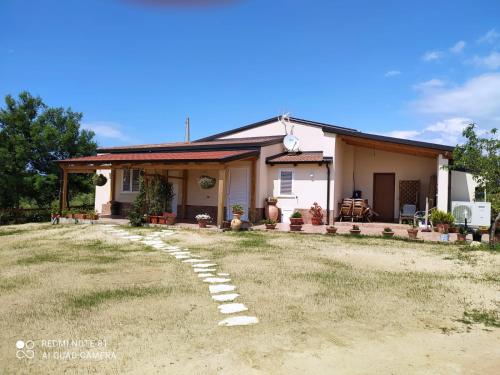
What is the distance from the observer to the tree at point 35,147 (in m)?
21.1

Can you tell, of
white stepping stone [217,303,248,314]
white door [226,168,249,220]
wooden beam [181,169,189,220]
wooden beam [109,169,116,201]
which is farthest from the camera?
wooden beam [109,169,116,201]

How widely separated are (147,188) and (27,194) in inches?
409

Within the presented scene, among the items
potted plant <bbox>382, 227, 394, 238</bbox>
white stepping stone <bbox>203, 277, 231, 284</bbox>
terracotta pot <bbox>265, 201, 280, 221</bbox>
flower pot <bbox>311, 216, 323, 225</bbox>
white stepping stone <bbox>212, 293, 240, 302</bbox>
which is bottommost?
white stepping stone <bbox>212, 293, 240, 302</bbox>

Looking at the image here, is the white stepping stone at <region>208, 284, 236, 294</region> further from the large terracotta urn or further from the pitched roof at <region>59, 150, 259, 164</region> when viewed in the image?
the large terracotta urn

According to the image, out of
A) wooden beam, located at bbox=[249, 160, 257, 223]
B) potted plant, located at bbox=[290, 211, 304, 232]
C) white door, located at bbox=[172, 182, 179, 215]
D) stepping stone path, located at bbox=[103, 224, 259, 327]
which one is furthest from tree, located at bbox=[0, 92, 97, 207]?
potted plant, located at bbox=[290, 211, 304, 232]

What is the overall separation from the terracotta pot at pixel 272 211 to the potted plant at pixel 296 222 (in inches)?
47.2

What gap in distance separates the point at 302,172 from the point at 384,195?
153 inches

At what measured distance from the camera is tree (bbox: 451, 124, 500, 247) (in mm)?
11195

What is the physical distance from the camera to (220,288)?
6.25 m

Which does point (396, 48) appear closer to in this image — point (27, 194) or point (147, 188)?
point (147, 188)

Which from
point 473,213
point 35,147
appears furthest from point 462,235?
point 35,147

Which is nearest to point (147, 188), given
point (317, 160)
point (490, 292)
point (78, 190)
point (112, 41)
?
point (112, 41)

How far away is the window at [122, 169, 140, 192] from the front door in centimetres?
1101

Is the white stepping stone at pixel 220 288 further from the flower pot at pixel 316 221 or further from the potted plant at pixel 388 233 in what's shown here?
the flower pot at pixel 316 221
